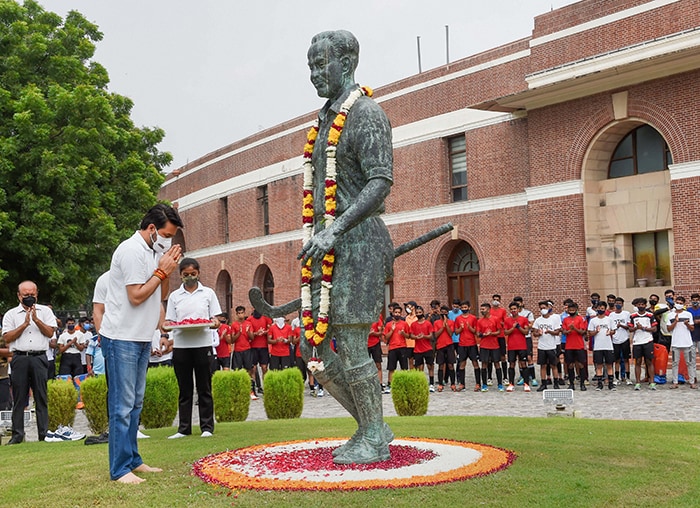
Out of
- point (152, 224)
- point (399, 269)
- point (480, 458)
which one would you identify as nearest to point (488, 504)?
point (480, 458)

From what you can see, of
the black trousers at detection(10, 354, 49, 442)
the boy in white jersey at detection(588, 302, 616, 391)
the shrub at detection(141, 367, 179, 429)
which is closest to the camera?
the black trousers at detection(10, 354, 49, 442)

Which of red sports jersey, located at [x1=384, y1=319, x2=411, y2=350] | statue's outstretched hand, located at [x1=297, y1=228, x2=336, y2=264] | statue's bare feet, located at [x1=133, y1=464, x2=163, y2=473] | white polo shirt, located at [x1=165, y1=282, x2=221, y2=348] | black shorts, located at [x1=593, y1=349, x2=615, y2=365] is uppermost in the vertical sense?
statue's outstretched hand, located at [x1=297, y1=228, x2=336, y2=264]

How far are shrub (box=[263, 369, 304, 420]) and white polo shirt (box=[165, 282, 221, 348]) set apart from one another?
226 centimetres

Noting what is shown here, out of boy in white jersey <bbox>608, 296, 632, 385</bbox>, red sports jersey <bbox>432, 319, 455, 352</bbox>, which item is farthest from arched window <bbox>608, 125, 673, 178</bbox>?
red sports jersey <bbox>432, 319, 455, 352</bbox>

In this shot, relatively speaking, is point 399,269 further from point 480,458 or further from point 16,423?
point 480,458

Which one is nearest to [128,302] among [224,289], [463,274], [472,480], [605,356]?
[472,480]

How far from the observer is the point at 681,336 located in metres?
17.0

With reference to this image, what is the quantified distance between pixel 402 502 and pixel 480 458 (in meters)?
1.42

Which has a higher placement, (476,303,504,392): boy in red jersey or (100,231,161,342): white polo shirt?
(100,231,161,342): white polo shirt

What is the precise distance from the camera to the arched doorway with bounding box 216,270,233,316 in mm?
43594

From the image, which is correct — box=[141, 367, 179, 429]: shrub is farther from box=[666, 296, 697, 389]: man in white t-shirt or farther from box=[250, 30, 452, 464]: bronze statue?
box=[666, 296, 697, 389]: man in white t-shirt

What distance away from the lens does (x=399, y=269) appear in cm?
Answer: 3058

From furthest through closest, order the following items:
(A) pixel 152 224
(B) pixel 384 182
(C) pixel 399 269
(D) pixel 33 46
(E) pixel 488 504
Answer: (C) pixel 399 269
(D) pixel 33 46
(A) pixel 152 224
(B) pixel 384 182
(E) pixel 488 504

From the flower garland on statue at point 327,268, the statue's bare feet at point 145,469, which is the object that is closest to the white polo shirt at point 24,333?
the statue's bare feet at point 145,469
